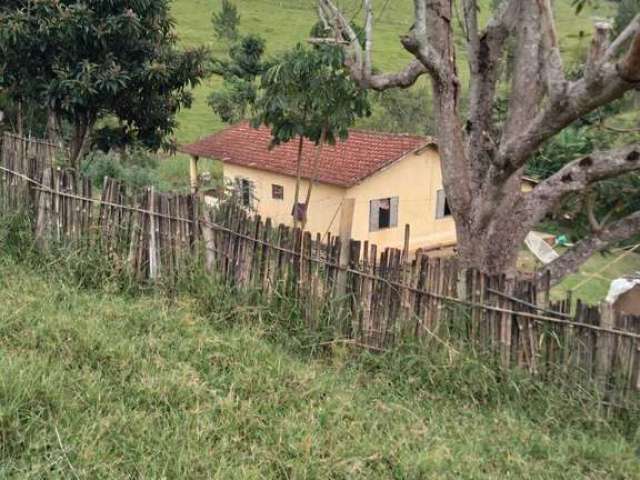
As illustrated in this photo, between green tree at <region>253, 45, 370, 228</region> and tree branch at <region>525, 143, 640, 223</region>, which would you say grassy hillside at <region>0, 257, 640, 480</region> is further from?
green tree at <region>253, 45, 370, 228</region>

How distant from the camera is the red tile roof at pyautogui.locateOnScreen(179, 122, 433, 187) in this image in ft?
48.7

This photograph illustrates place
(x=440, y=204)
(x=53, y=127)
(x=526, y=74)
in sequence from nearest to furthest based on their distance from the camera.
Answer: (x=526, y=74), (x=53, y=127), (x=440, y=204)

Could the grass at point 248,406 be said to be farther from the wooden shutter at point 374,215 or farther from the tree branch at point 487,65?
the wooden shutter at point 374,215

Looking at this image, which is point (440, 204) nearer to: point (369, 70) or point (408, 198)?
point (408, 198)

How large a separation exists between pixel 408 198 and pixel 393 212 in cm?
60

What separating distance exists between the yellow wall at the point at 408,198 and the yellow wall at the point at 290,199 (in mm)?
529

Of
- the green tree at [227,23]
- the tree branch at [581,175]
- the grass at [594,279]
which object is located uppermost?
the green tree at [227,23]

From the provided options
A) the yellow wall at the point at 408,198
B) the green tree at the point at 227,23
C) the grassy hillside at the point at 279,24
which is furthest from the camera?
the grassy hillside at the point at 279,24

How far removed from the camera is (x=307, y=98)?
6930mm

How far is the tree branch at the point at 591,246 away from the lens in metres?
5.04

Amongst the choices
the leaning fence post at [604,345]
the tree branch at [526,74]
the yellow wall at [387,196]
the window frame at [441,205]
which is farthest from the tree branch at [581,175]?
the window frame at [441,205]

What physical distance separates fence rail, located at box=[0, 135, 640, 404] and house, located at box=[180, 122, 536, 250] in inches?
348

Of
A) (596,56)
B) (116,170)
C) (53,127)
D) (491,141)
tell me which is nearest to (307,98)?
(491,141)

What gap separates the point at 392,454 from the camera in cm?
329
